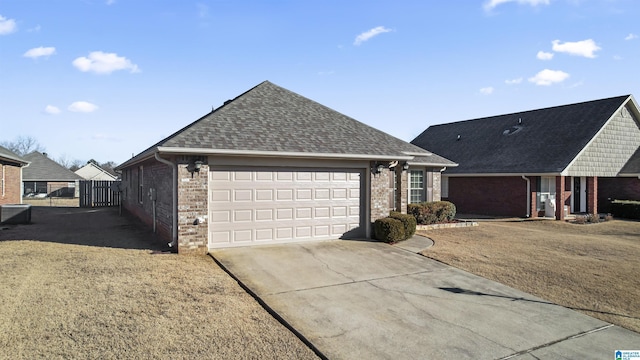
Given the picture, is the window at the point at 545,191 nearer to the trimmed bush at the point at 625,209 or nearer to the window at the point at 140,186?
the trimmed bush at the point at 625,209

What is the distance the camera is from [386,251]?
10.5 metres

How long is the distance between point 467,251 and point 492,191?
11801 millimetres

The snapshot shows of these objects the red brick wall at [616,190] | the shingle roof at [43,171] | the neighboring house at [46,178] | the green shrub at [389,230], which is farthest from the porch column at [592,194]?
the shingle roof at [43,171]

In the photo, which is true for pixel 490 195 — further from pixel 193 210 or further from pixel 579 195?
pixel 193 210

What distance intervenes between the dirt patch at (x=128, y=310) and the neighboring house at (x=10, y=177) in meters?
14.1

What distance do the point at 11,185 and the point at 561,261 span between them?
1103 inches

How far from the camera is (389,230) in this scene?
38.0 ft

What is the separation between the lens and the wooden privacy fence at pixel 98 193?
1026 inches

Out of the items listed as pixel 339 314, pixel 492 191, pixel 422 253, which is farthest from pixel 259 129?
pixel 492 191

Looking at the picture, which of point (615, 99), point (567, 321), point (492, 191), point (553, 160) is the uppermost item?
point (615, 99)

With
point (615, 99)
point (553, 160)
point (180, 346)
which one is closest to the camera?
point (180, 346)

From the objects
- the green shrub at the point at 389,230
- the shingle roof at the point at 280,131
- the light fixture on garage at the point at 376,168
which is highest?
the shingle roof at the point at 280,131

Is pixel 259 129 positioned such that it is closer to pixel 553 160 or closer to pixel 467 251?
pixel 467 251

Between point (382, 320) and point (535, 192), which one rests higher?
point (535, 192)
